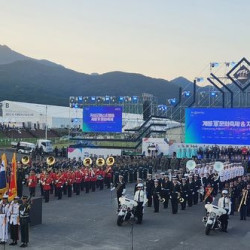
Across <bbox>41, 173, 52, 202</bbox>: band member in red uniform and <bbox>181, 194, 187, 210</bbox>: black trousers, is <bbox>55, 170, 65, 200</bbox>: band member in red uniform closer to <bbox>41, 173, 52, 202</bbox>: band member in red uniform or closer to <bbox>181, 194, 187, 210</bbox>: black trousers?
<bbox>41, 173, 52, 202</bbox>: band member in red uniform

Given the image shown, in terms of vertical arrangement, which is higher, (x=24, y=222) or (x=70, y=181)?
(x=70, y=181)

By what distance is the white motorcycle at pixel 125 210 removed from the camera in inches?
628

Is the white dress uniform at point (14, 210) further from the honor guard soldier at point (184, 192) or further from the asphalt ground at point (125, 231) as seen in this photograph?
the honor guard soldier at point (184, 192)

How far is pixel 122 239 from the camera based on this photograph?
46.0ft

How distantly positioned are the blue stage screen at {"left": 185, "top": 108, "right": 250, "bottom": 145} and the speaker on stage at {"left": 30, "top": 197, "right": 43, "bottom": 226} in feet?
74.8

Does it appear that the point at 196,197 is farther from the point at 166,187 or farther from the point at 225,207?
the point at 225,207

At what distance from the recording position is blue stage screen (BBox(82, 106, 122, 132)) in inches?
1758

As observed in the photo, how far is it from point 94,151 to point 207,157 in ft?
31.0

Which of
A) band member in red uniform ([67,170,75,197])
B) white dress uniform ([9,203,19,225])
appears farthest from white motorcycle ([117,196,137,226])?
band member in red uniform ([67,170,75,197])

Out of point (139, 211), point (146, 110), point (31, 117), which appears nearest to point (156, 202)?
point (139, 211)

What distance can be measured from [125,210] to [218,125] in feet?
71.7

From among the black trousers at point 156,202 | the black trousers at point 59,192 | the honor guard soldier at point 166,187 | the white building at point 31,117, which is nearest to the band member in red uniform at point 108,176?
the black trousers at point 59,192

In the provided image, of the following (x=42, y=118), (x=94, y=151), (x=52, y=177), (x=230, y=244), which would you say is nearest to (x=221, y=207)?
(x=230, y=244)

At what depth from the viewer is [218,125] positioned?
36.3 meters
